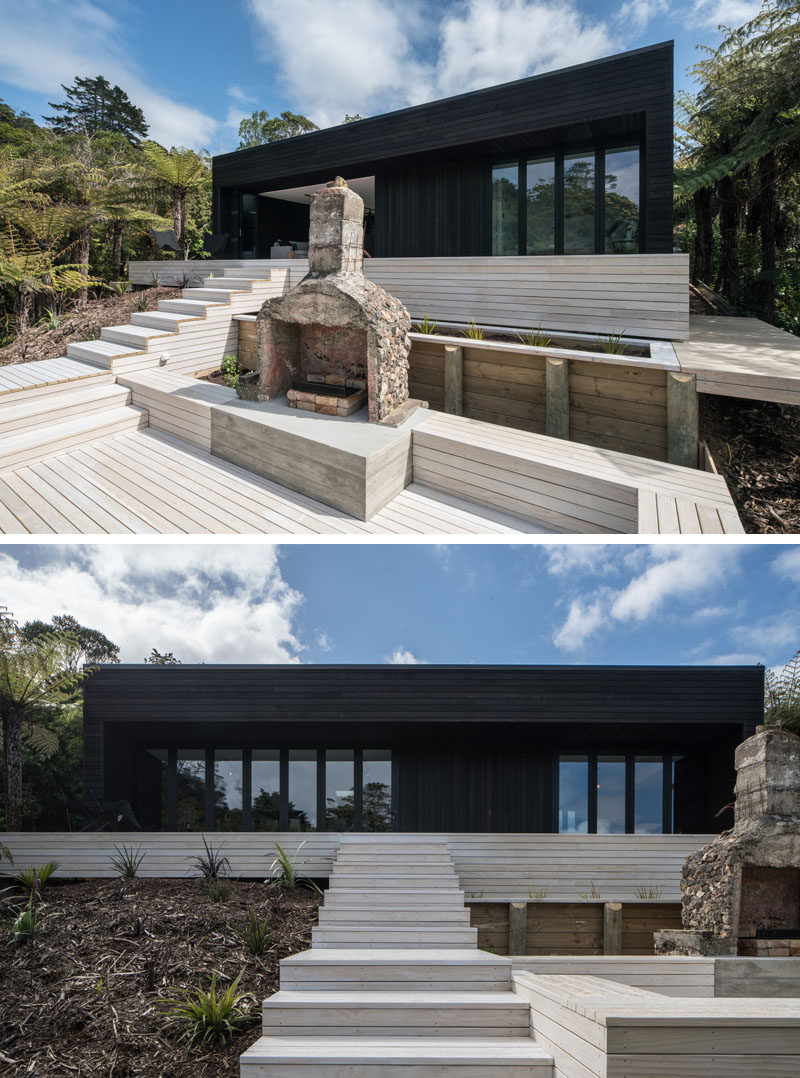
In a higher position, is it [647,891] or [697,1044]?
[697,1044]

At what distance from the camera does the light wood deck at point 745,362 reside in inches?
201

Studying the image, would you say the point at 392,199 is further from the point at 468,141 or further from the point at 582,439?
the point at 582,439

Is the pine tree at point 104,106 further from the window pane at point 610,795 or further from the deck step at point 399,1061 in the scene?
the deck step at point 399,1061

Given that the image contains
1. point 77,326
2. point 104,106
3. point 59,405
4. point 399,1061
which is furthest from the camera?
point 104,106

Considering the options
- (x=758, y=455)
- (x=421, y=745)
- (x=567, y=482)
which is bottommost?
(x=421, y=745)

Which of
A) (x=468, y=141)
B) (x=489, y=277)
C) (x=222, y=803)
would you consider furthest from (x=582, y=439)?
(x=222, y=803)

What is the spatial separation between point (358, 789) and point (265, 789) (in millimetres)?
1411

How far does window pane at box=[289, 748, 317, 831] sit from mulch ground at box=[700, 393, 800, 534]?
6.74 m

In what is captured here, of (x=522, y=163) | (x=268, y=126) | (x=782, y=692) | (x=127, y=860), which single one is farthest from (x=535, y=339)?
(x=268, y=126)

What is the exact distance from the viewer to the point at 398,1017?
3023mm

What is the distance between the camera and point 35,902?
15.4ft

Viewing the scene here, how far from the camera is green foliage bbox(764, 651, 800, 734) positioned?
24.6 ft

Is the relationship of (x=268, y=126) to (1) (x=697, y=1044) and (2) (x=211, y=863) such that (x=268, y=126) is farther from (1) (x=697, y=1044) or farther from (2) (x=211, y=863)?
(1) (x=697, y=1044)

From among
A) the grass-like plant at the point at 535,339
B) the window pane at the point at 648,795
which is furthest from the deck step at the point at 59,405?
the window pane at the point at 648,795
